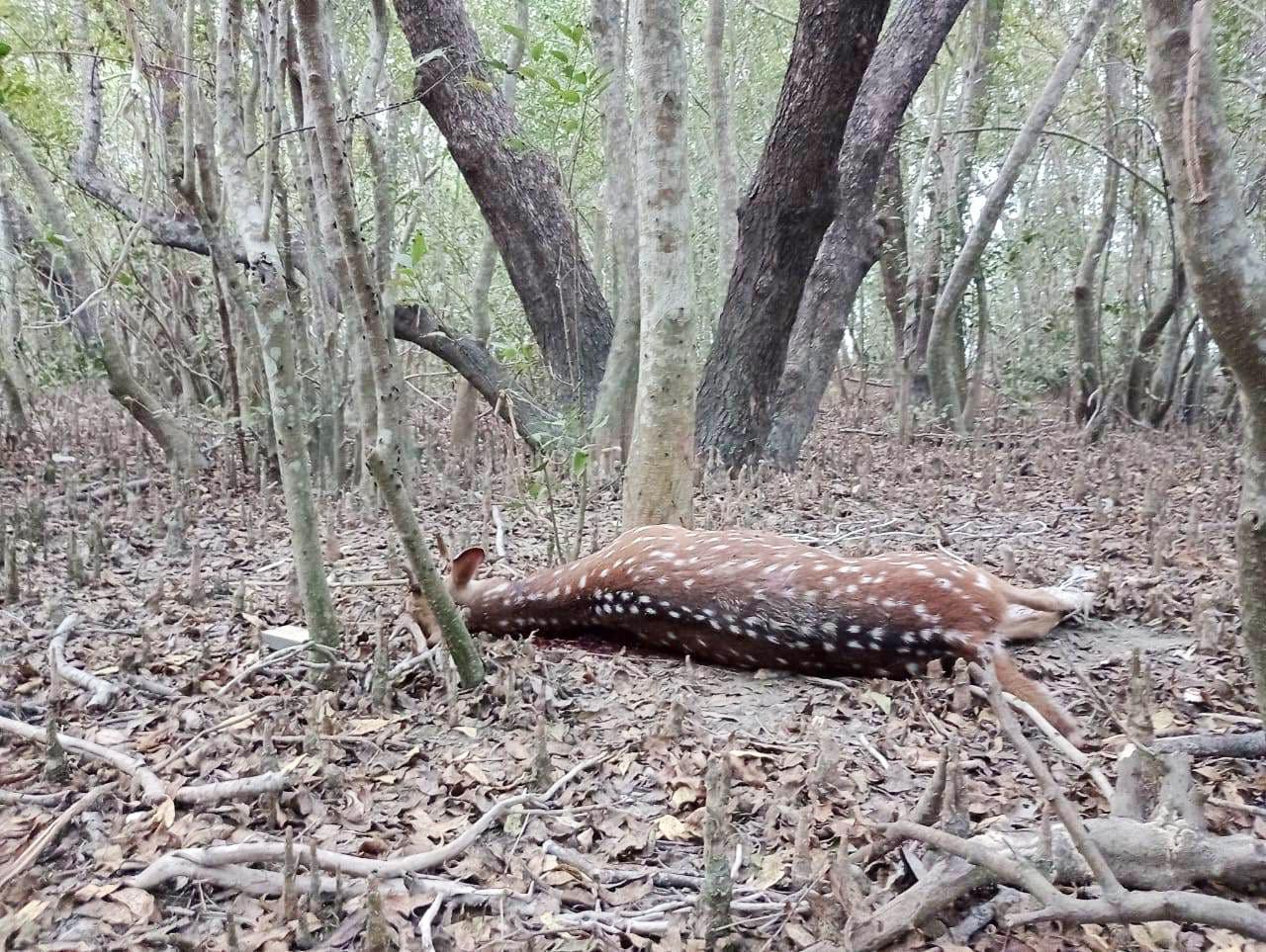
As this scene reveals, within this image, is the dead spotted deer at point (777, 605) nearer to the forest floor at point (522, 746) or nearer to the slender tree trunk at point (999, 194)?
the forest floor at point (522, 746)

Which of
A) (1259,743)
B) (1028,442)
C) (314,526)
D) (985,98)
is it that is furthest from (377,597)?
(985,98)

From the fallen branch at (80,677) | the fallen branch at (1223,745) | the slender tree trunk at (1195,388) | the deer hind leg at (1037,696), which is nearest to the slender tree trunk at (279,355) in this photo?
the fallen branch at (80,677)

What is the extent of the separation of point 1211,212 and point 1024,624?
212 centimetres

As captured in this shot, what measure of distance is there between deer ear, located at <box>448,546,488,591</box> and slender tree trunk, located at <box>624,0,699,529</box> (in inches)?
43.9

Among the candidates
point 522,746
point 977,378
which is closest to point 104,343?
point 522,746

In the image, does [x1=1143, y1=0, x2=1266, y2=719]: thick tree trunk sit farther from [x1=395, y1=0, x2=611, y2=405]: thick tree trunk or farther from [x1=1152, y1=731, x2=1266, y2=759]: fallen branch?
[x1=395, y1=0, x2=611, y2=405]: thick tree trunk

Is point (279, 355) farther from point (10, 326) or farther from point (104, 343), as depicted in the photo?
point (10, 326)

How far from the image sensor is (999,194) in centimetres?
888

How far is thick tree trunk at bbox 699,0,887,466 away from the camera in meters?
6.56

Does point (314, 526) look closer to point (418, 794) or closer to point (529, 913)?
point (418, 794)

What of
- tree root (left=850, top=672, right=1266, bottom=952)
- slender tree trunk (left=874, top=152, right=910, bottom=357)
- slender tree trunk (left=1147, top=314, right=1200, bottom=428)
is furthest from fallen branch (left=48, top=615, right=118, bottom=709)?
slender tree trunk (left=1147, top=314, right=1200, bottom=428)

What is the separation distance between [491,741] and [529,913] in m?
0.96

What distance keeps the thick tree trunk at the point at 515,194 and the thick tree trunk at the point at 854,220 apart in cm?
189

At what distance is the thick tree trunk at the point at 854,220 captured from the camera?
8156mm
